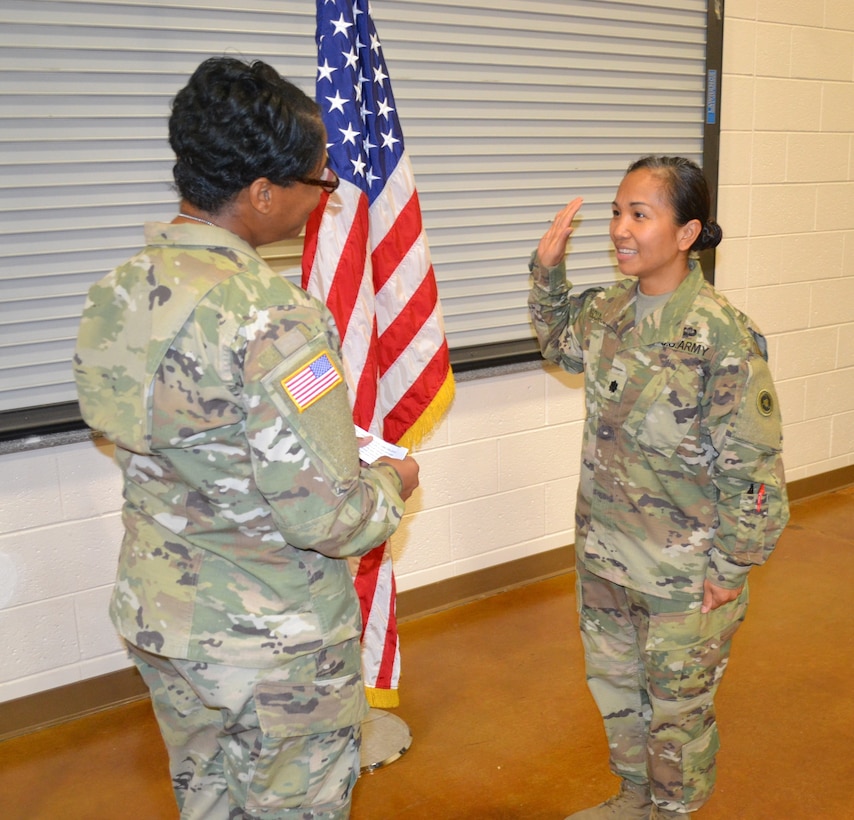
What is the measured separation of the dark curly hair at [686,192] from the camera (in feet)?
5.96

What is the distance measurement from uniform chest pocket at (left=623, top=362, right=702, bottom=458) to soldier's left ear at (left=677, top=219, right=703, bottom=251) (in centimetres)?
25

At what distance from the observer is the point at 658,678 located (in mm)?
1887

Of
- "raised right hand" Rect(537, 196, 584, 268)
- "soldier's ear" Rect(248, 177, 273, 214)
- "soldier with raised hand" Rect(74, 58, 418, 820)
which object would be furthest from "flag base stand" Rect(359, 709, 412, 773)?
"soldier's ear" Rect(248, 177, 273, 214)

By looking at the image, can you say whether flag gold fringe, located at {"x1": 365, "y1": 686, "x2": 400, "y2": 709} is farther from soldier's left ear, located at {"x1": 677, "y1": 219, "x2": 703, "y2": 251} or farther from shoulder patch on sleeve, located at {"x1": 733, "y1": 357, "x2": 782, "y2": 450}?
soldier's left ear, located at {"x1": 677, "y1": 219, "x2": 703, "y2": 251}

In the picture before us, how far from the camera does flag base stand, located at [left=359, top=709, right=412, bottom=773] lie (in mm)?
2477

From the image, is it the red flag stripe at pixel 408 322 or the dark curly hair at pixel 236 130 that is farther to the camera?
the red flag stripe at pixel 408 322

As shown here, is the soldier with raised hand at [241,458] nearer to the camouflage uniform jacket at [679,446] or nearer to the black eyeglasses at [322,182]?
the black eyeglasses at [322,182]

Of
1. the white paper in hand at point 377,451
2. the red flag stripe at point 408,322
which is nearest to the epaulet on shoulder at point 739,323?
the white paper in hand at point 377,451

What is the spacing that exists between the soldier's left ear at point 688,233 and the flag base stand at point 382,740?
1512 mm

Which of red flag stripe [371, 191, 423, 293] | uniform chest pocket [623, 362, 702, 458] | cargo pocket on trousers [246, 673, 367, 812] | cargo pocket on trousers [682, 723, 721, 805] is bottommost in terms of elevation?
cargo pocket on trousers [682, 723, 721, 805]

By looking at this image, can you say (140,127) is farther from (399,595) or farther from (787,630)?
(787,630)

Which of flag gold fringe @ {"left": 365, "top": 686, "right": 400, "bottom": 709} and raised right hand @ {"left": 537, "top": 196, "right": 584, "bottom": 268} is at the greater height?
raised right hand @ {"left": 537, "top": 196, "right": 584, "bottom": 268}

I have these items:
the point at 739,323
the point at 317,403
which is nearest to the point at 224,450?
the point at 317,403

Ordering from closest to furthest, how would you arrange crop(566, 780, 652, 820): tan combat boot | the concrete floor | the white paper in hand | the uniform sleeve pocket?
the uniform sleeve pocket < the white paper in hand < crop(566, 780, 652, 820): tan combat boot < the concrete floor
